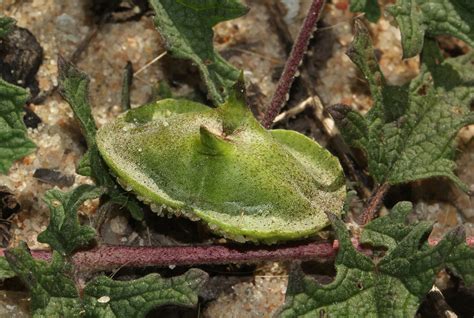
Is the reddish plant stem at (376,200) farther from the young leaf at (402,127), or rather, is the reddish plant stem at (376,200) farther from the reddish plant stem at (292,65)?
the reddish plant stem at (292,65)

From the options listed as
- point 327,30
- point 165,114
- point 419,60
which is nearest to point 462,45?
point 419,60

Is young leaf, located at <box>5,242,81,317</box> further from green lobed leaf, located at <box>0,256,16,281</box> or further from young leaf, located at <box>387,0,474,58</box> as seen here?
young leaf, located at <box>387,0,474,58</box>

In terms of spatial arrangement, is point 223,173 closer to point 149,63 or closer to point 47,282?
point 47,282

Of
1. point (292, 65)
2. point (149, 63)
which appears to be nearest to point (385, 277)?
point (292, 65)

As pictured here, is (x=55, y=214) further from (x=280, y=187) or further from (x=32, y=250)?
(x=280, y=187)

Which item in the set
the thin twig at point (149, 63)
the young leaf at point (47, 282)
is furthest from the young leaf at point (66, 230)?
the thin twig at point (149, 63)

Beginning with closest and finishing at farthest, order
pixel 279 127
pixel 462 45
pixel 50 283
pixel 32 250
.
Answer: pixel 50 283 < pixel 32 250 < pixel 279 127 < pixel 462 45
